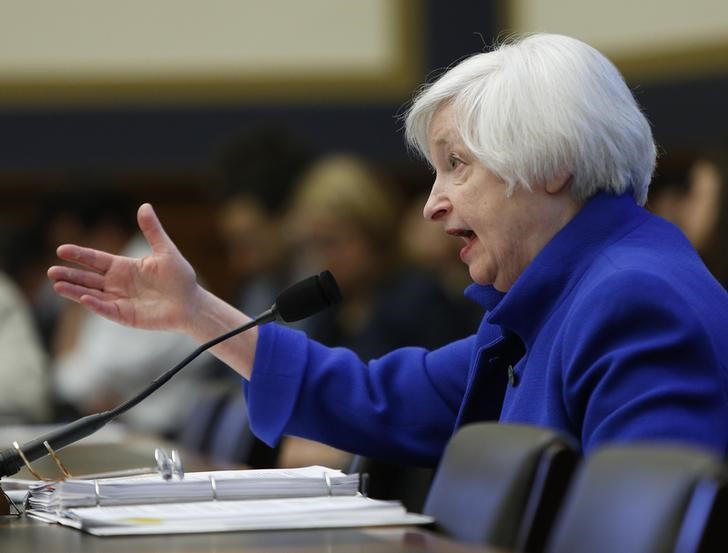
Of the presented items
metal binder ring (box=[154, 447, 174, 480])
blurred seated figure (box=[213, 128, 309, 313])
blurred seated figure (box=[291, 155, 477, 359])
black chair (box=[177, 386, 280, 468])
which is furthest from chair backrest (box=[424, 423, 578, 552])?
blurred seated figure (box=[213, 128, 309, 313])

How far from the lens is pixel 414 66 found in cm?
A: 818

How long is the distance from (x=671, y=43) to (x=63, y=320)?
3424 mm

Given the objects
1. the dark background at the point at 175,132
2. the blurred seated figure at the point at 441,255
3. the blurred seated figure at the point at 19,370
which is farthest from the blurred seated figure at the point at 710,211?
the dark background at the point at 175,132

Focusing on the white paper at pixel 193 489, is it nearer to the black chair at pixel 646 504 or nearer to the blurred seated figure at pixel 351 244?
the black chair at pixel 646 504

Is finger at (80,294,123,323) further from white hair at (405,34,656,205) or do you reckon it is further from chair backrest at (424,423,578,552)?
chair backrest at (424,423,578,552)

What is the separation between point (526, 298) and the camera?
7.41ft

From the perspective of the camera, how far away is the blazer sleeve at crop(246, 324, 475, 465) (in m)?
2.62

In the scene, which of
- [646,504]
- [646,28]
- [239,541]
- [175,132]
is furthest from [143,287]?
[175,132]

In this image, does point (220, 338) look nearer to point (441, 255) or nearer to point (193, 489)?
point (193, 489)

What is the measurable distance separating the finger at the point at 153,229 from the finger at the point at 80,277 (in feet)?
0.40

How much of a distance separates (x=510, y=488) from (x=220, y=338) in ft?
2.42

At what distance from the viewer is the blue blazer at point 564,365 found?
1.99 metres

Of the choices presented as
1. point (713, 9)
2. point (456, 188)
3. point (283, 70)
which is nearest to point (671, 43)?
point (713, 9)

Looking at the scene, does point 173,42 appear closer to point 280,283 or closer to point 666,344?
point 280,283
